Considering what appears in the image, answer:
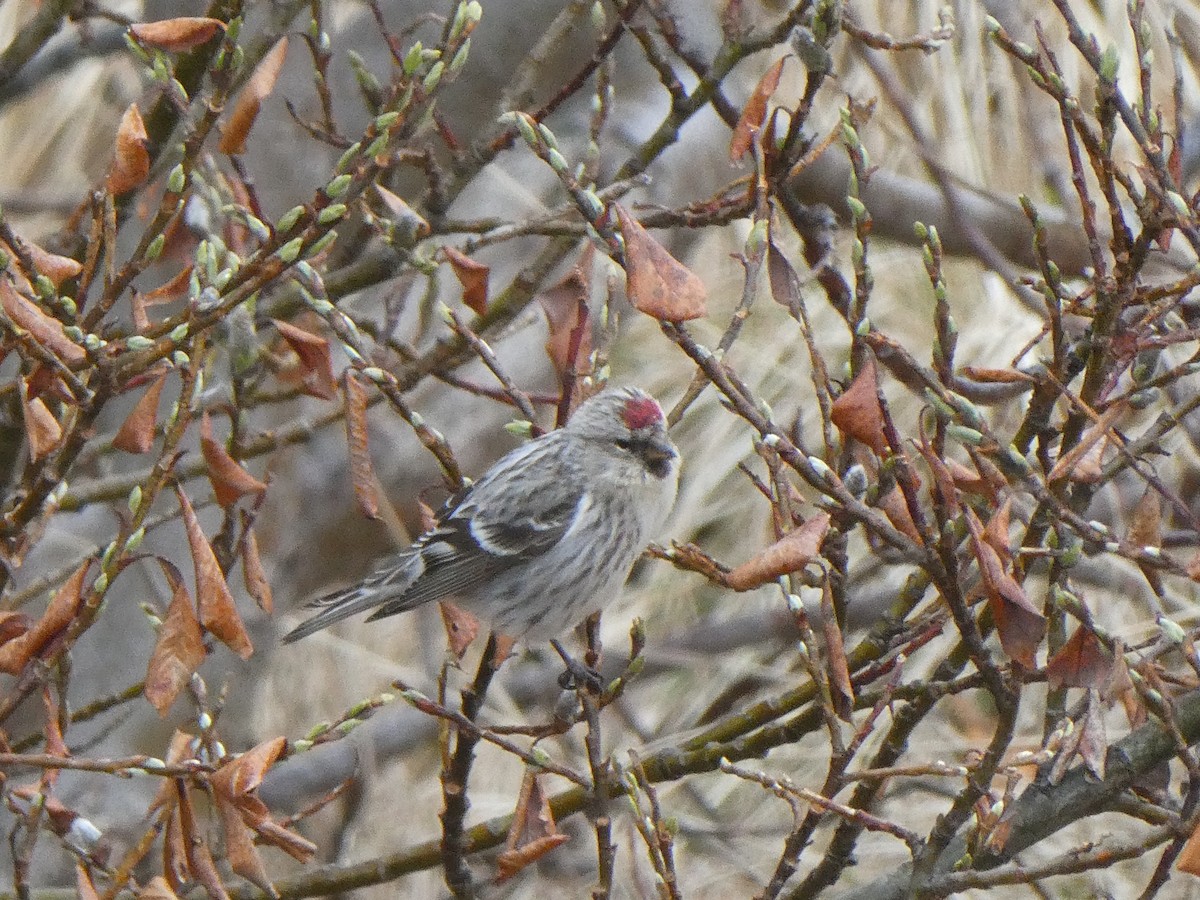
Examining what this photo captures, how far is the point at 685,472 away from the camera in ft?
16.6

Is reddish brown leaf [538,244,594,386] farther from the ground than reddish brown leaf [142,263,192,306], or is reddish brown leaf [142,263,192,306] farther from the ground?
reddish brown leaf [142,263,192,306]

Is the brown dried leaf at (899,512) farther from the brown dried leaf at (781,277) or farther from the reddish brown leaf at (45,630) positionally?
the reddish brown leaf at (45,630)

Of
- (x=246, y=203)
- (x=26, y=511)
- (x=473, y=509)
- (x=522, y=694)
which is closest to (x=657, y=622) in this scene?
(x=522, y=694)

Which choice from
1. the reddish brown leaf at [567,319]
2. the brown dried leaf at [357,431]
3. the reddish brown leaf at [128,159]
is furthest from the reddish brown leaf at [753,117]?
the reddish brown leaf at [128,159]

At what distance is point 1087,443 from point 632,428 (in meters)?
1.32

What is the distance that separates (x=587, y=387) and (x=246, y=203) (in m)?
0.68

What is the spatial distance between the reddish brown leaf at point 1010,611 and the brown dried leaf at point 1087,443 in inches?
4.0

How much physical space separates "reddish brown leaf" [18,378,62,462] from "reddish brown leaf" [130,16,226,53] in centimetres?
36

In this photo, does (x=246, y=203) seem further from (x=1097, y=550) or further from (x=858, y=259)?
(x=1097, y=550)

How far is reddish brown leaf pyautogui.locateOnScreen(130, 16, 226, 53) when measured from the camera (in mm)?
1468

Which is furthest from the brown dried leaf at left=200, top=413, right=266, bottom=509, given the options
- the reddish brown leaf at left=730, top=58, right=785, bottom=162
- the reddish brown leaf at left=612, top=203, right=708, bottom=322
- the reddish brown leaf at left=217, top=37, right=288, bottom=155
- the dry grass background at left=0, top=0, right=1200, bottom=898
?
the dry grass background at left=0, top=0, right=1200, bottom=898

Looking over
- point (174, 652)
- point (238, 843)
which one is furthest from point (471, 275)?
point (238, 843)

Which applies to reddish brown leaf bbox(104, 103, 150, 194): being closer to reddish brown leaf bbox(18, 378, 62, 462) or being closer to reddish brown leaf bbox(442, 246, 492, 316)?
reddish brown leaf bbox(18, 378, 62, 462)

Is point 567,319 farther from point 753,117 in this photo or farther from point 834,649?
point 834,649
